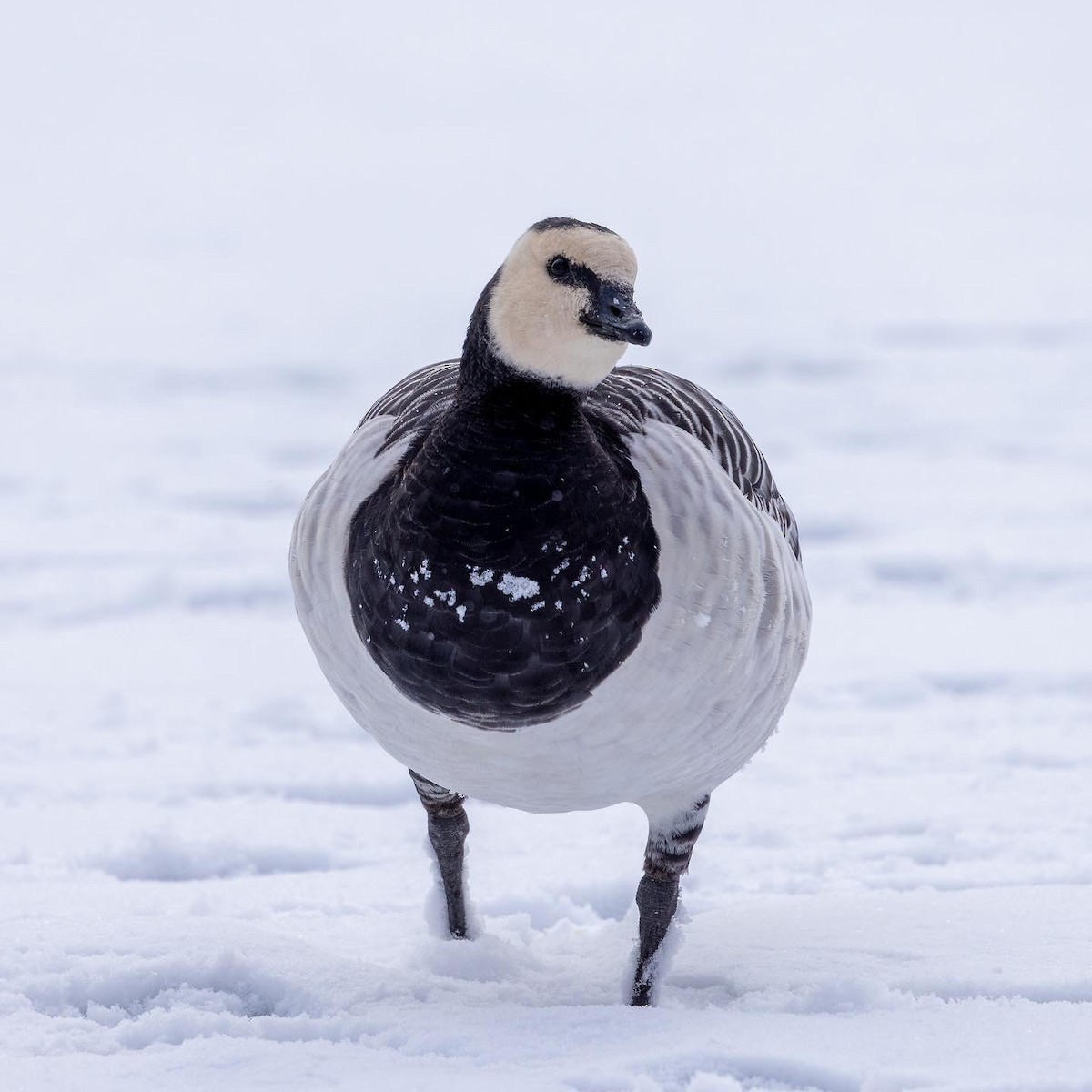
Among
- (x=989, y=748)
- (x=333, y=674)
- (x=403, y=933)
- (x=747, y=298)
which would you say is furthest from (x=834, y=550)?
(x=747, y=298)

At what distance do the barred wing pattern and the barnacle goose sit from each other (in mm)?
23

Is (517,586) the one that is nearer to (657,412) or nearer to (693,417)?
(657,412)

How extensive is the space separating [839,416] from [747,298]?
7.66 m

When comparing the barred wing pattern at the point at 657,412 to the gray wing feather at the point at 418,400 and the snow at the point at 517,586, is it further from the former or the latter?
the snow at the point at 517,586

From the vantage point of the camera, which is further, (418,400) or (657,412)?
(418,400)

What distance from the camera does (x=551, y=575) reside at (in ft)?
9.39

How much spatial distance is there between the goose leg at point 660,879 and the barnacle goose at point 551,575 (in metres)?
0.22

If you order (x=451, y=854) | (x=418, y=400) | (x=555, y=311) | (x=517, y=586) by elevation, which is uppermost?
(x=555, y=311)

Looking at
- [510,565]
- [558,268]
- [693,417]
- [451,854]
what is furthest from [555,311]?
[451,854]

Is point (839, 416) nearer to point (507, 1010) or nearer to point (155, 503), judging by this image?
point (155, 503)

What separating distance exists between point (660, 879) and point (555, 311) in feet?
5.05

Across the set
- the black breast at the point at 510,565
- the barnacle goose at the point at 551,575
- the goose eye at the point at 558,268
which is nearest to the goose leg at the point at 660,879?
the barnacle goose at the point at 551,575

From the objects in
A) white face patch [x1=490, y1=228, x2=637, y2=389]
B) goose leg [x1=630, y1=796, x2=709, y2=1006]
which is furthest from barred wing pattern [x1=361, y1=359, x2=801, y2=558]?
goose leg [x1=630, y1=796, x2=709, y2=1006]

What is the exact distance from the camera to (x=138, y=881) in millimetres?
4410
